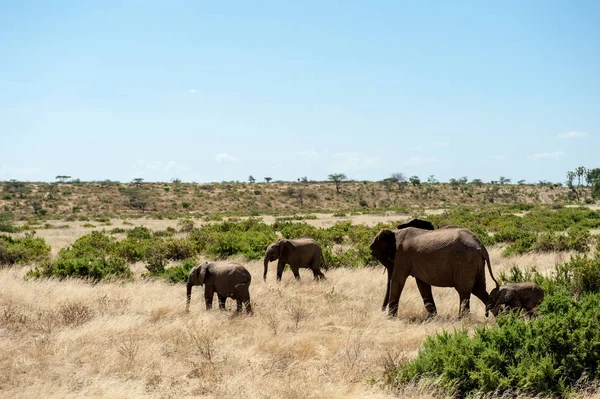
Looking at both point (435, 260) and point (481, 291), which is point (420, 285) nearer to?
point (435, 260)

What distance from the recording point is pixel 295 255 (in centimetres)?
1418

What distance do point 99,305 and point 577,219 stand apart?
102ft

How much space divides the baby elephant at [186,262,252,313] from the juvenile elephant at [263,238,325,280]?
3.88m

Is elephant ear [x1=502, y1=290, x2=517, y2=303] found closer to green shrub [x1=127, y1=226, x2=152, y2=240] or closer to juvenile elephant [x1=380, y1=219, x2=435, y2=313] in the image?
juvenile elephant [x1=380, y1=219, x2=435, y2=313]

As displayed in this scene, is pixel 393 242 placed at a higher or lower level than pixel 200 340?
higher

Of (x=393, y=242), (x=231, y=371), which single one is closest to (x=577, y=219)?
(x=393, y=242)

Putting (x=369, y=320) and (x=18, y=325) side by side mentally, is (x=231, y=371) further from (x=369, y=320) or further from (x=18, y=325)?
(x=18, y=325)

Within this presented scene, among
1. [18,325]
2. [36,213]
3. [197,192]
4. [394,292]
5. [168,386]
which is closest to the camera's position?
[168,386]

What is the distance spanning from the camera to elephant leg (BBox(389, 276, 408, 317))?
9492 mm

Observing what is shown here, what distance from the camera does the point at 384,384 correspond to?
5961 millimetres

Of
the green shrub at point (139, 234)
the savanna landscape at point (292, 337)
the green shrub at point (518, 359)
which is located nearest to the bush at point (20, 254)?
the savanna landscape at point (292, 337)

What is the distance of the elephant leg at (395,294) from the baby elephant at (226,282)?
2.72 meters

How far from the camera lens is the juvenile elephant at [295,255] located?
1406 centimetres

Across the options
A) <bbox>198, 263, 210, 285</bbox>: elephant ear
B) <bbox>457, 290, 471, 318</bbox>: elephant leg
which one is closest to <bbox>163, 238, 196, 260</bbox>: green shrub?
<bbox>198, 263, 210, 285</bbox>: elephant ear
